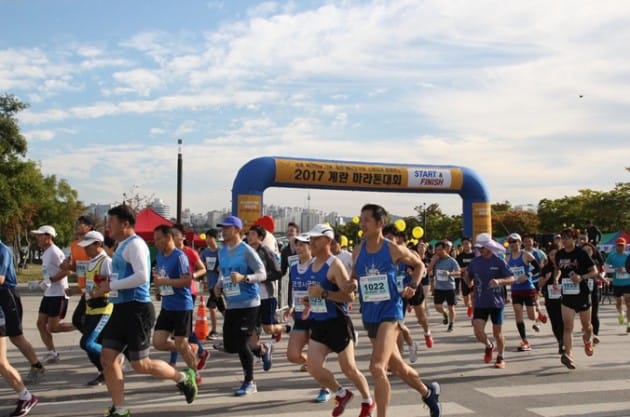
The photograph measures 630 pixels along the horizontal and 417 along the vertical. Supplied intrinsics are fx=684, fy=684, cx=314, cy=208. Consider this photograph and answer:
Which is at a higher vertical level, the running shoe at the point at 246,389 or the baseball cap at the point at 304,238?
the baseball cap at the point at 304,238

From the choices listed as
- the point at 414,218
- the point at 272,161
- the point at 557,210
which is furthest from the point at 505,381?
the point at 414,218

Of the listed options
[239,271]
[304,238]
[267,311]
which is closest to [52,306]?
[267,311]

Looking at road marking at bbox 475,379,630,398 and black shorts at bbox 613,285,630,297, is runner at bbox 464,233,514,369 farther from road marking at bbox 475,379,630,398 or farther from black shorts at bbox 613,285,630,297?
black shorts at bbox 613,285,630,297

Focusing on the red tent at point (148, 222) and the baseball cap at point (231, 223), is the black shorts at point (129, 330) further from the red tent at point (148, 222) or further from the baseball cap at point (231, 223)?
the red tent at point (148, 222)

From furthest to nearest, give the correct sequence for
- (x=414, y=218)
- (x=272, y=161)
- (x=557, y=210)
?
(x=414, y=218)
(x=557, y=210)
(x=272, y=161)

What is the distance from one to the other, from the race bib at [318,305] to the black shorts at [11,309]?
3.13 meters

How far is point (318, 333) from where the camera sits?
616 centimetres

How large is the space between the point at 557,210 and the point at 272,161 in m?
51.2

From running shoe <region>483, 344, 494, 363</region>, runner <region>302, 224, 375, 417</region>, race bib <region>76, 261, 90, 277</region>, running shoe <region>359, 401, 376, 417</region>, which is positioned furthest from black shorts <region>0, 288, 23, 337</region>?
running shoe <region>483, 344, 494, 363</region>

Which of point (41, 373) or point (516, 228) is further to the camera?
point (516, 228)

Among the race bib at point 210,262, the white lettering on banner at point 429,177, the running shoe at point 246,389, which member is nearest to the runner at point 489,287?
the running shoe at point 246,389

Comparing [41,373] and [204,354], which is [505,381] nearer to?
[204,354]

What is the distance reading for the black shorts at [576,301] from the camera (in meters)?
9.09

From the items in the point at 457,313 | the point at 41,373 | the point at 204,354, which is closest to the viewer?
the point at 41,373
